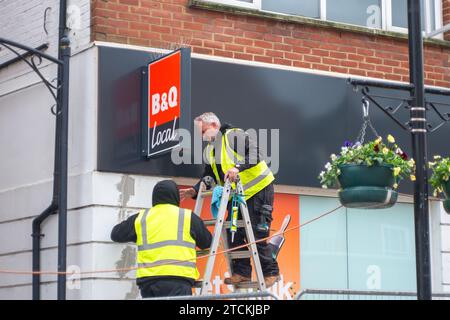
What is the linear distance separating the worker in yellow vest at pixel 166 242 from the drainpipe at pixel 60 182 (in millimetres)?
1201

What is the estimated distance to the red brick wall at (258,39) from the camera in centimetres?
1180

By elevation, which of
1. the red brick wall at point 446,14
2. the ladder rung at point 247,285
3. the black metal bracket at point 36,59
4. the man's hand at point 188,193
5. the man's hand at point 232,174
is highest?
the red brick wall at point 446,14

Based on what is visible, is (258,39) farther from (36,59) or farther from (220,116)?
(36,59)

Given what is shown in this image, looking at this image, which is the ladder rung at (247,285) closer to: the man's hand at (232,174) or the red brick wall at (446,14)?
the man's hand at (232,174)

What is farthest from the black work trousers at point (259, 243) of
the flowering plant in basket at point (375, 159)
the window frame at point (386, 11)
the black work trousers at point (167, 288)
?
the window frame at point (386, 11)

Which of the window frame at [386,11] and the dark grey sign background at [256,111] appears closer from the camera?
the dark grey sign background at [256,111]

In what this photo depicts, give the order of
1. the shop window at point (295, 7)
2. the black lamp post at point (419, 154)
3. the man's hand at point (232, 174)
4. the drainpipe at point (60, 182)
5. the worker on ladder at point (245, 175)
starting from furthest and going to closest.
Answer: the shop window at point (295, 7), the drainpipe at point (60, 182), the worker on ladder at point (245, 175), the man's hand at point (232, 174), the black lamp post at point (419, 154)

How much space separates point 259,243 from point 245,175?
676 millimetres

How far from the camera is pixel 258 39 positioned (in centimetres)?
1255

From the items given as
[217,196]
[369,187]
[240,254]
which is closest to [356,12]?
[217,196]

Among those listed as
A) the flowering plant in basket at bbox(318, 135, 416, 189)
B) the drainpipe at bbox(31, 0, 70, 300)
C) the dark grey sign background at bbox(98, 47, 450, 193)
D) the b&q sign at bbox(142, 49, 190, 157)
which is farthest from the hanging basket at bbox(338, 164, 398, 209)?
the drainpipe at bbox(31, 0, 70, 300)

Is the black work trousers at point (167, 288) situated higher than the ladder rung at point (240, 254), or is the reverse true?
the ladder rung at point (240, 254)
